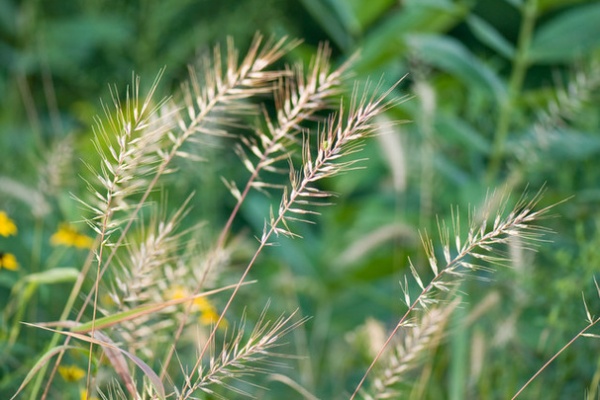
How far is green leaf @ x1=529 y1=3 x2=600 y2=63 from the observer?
2.07 m

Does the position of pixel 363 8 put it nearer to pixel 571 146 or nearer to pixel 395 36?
pixel 395 36

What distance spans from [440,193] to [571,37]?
17.9 inches

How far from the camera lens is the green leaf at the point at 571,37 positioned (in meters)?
2.07

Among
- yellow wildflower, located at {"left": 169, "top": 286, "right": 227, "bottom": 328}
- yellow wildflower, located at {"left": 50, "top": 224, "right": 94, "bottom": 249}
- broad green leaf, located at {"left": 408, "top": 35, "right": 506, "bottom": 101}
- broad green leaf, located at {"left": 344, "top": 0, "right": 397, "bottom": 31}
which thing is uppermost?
broad green leaf, located at {"left": 344, "top": 0, "right": 397, "bottom": 31}

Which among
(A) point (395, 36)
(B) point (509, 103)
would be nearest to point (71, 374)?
(B) point (509, 103)

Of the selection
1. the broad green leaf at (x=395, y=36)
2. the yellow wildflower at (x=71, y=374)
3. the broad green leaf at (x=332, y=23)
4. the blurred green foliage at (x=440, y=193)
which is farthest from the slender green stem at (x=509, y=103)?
the yellow wildflower at (x=71, y=374)

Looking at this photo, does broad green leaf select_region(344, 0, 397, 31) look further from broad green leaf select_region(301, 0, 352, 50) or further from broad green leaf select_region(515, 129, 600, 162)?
broad green leaf select_region(515, 129, 600, 162)

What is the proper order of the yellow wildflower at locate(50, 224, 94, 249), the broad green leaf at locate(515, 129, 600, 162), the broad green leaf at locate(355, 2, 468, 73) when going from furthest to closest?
the broad green leaf at locate(355, 2, 468, 73) → the broad green leaf at locate(515, 129, 600, 162) → the yellow wildflower at locate(50, 224, 94, 249)

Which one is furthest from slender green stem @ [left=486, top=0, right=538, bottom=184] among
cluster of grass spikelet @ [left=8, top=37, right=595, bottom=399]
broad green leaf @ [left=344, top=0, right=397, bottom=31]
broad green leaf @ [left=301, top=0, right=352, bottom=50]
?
cluster of grass spikelet @ [left=8, top=37, right=595, bottom=399]

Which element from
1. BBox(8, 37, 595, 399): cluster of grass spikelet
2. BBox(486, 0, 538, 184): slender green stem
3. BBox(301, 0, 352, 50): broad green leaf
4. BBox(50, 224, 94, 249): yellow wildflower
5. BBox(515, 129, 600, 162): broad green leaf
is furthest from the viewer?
BBox(301, 0, 352, 50): broad green leaf

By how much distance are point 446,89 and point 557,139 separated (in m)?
0.65

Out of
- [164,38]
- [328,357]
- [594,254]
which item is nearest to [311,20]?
[164,38]

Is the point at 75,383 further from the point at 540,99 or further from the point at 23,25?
the point at 23,25

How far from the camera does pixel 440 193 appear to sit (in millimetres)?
2148
